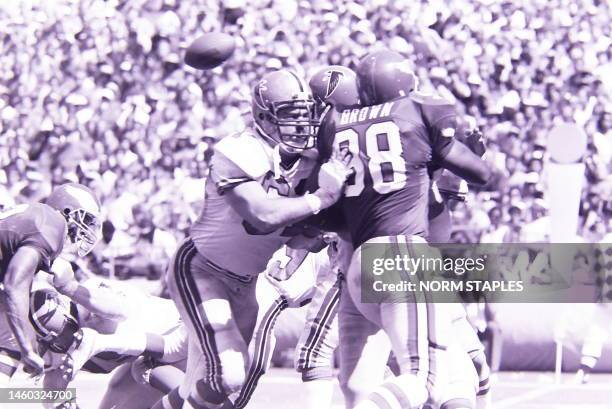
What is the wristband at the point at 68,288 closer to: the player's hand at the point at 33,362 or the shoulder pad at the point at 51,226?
the shoulder pad at the point at 51,226

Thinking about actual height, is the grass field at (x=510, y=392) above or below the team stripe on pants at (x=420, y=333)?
below

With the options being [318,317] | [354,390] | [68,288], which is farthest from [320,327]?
[68,288]

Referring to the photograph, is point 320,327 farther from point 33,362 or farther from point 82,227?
point 33,362

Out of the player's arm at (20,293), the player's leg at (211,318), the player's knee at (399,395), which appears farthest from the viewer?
the player's arm at (20,293)

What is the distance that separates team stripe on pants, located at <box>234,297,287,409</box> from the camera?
5219mm

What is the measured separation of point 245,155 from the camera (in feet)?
15.8

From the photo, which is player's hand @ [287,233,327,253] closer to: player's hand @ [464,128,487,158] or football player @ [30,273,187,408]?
player's hand @ [464,128,487,158]

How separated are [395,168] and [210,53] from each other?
2255 millimetres

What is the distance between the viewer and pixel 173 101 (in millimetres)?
14109

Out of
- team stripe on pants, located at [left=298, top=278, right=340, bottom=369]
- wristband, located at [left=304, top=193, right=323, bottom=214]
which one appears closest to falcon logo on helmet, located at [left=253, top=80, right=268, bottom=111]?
wristband, located at [left=304, top=193, right=323, bottom=214]

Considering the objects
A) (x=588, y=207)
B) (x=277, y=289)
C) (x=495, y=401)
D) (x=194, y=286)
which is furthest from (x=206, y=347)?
(x=588, y=207)

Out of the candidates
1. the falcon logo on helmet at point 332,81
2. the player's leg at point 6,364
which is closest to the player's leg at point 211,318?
the player's leg at point 6,364

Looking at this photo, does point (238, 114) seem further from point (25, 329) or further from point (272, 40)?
point (25, 329)

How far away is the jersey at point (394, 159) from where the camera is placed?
4.72 m
